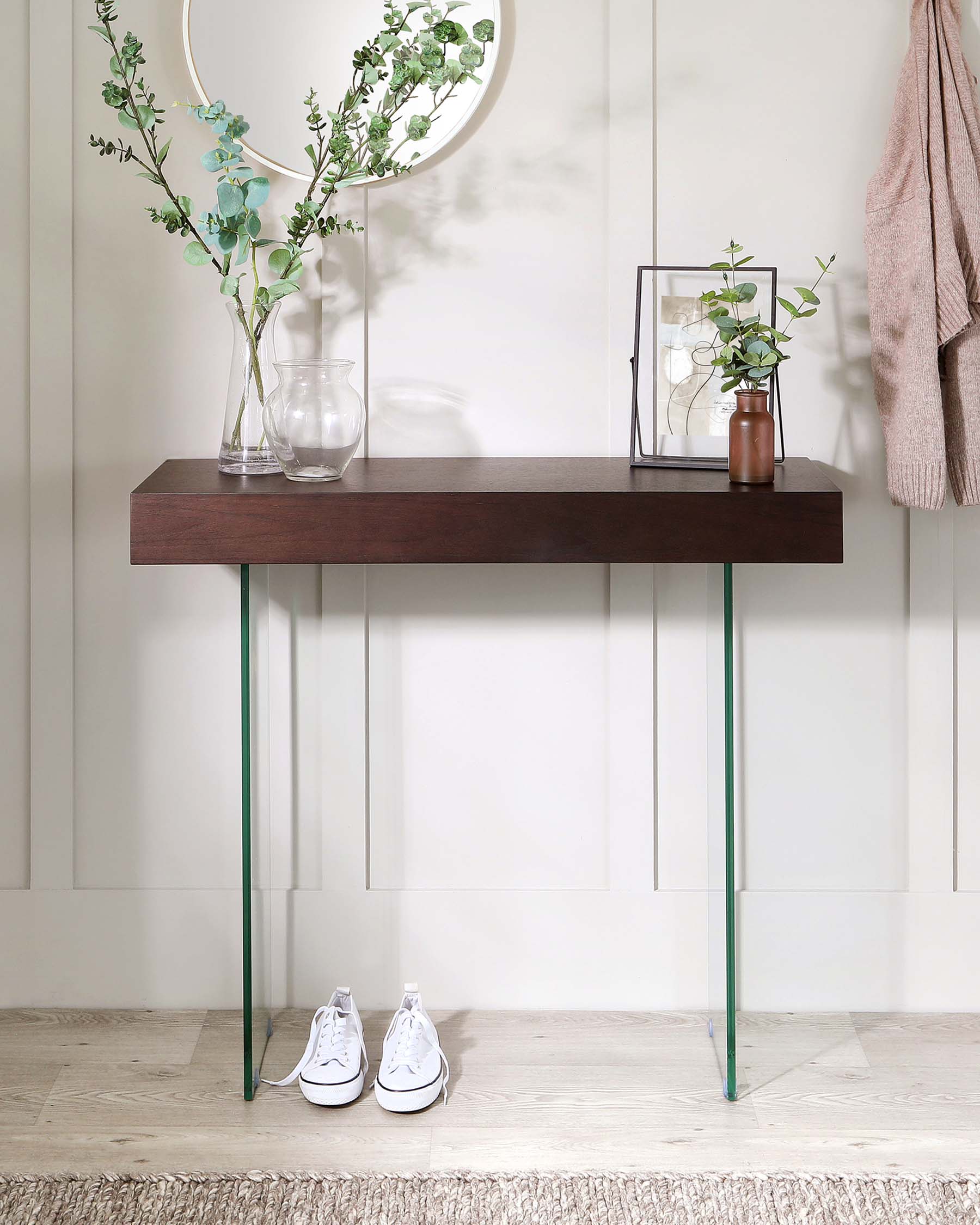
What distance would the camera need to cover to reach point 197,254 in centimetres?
177

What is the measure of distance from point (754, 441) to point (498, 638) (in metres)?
0.60

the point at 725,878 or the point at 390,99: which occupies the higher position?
the point at 390,99

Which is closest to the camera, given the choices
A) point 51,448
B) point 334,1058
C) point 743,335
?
point 743,335

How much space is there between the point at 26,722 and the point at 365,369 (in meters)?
0.87

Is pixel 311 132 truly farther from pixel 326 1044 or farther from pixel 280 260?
pixel 326 1044

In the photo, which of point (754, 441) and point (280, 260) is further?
point (280, 260)

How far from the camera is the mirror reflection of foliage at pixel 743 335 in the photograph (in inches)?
65.1

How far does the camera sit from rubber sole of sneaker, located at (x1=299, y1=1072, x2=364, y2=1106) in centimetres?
177

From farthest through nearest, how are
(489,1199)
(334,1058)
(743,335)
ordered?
1. (334,1058)
2. (743,335)
3. (489,1199)

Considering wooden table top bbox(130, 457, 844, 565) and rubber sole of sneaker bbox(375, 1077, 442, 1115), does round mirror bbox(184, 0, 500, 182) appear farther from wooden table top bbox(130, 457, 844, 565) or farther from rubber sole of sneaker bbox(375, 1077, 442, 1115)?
rubber sole of sneaker bbox(375, 1077, 442, 1115)

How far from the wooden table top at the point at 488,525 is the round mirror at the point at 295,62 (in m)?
0.66

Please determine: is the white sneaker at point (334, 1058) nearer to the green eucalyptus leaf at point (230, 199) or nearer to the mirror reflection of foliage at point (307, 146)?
the mirror reflection of foliage at point (307, 146)

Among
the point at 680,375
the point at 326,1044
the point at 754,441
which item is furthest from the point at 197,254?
the point at 326,1044

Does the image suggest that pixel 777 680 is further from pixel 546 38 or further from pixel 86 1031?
pixel 86 1031
